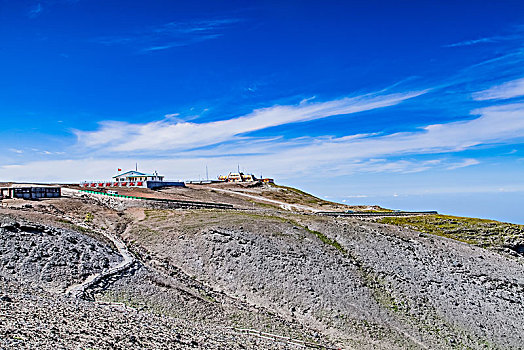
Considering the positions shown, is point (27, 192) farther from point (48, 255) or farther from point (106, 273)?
point (106, 273)

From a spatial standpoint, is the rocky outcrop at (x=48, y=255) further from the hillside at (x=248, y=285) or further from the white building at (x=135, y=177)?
the white building at (x=135, y=177)

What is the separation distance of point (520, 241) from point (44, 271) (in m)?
61.6

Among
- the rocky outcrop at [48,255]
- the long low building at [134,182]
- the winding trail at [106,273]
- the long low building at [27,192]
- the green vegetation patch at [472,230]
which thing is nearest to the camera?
the winding trail at [106,273]

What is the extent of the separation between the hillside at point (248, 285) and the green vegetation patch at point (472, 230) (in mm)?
2562

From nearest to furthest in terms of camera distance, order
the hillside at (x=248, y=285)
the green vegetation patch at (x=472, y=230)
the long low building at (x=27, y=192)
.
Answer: the hillside at (x=248, y=285) < the green vegetation patch at (x=472, y=230) < the long low building at (x=27, y=192)

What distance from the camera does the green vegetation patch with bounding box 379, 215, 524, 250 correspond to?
55219mm

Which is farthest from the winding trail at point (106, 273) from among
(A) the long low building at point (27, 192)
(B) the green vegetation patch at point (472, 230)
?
(B) the green vegetation patch at point (472, 230)

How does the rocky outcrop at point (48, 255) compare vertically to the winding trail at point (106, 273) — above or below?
above

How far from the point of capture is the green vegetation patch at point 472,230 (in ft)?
181

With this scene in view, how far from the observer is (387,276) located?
125 ft

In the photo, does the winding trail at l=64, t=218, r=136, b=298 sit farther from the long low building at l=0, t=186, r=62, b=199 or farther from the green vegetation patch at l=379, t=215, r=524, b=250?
the green vegetation patch at l=379, t=215, r=524, b=250

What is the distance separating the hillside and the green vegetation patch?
8.41 ft

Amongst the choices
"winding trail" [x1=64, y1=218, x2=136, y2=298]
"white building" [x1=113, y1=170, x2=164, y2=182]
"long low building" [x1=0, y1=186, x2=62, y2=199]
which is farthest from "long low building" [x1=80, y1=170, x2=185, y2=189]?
"winding trail" [x1=64, y1=218, x2=136, y2=298]

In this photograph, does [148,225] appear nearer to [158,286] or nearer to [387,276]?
[158,286]
